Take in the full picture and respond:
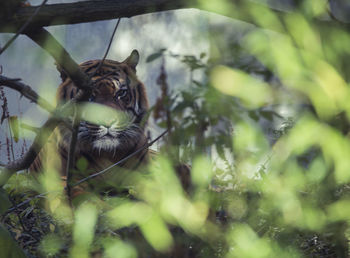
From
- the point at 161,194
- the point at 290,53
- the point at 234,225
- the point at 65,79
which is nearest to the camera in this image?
the point at 290,53

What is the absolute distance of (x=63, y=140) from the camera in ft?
9.71

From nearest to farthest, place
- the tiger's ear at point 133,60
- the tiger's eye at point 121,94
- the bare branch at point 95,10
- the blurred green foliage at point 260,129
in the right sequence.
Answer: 1. the blurred green foliage at point 260,129
2. the bare branch at point 95,10
3. the tiger's ear at point 133,60
4. the tiger's eye at point 121,94

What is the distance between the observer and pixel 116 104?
3039 mm

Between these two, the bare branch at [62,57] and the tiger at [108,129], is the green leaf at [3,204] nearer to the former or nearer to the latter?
the bare branch at [62,57]

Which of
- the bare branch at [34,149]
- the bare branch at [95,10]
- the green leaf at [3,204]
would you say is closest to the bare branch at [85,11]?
the bare branch at [95,10]

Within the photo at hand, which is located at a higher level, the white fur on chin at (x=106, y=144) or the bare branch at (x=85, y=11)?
the bare branch at (x=85, y=11)

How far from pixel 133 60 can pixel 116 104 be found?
321mm

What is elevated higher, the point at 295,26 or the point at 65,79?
the point at 295,26

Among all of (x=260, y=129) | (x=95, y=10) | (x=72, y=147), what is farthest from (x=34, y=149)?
(x=260, y=129)

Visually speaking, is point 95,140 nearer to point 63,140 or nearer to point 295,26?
point 63,140

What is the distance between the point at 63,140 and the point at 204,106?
2.29 meters

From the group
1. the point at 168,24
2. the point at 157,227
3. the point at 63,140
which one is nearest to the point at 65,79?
the point at 63,140

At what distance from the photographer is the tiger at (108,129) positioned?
289 centimetres

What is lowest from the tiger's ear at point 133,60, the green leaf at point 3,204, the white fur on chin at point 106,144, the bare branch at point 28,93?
the white fur on chin at point 106,144
